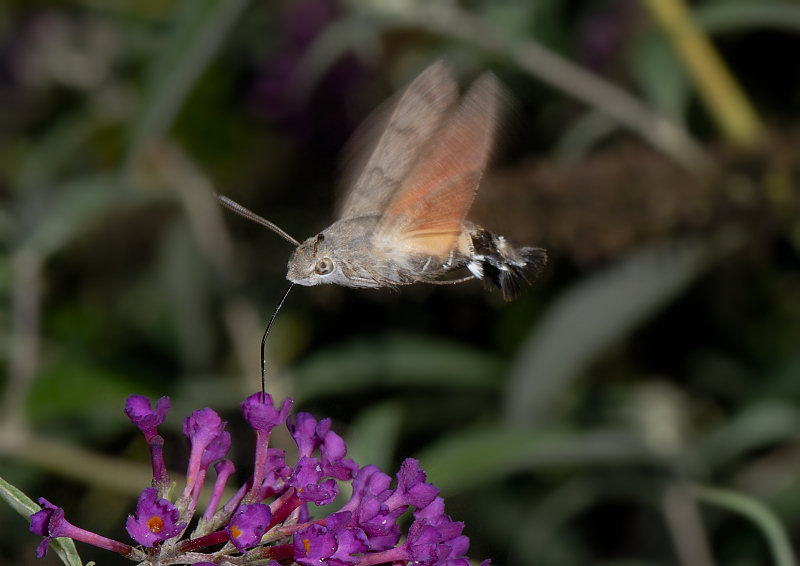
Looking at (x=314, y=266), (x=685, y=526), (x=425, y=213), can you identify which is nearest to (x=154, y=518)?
(x=314, y=266)

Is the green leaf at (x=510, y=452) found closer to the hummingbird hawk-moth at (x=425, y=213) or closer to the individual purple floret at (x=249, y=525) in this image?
the hummingbird hawk-moth at (x=425, y=213)

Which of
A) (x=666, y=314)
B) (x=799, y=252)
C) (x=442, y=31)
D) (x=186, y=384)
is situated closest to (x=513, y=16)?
(x=442, y=31)

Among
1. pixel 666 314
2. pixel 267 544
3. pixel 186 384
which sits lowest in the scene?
pixel 267 544

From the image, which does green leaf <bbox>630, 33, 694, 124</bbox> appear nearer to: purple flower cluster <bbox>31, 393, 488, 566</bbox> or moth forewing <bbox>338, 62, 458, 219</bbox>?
moth forewing <bbox>338, 62, 458, 219</bbox>

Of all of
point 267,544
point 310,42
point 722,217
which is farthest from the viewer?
point 310,42

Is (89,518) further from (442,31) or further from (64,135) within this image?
(442,31)

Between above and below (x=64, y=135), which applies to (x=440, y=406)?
below

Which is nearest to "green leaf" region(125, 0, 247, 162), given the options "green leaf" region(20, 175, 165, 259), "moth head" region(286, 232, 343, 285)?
"green leaf" region(20, 175, 165, 259)

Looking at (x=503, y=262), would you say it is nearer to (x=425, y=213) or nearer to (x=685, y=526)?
(x=425, y=213)
